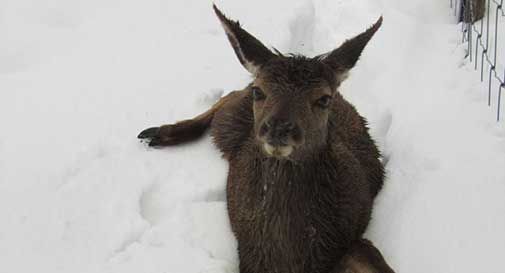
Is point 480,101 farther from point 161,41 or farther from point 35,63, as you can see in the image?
point 35,63

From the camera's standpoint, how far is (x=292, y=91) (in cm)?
396

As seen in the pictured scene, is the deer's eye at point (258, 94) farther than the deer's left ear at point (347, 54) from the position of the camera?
No

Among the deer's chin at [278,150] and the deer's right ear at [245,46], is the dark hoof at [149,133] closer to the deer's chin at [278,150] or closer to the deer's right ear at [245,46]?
the deer's right ear at [245,46]

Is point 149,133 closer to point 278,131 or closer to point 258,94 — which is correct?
point 258,94

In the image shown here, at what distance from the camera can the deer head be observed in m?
3.77

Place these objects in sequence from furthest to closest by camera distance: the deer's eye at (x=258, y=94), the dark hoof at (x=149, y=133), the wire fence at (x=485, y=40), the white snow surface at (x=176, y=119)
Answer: the wire fence at (x=485, y=40) < the dark hoof at (x=149, y=133) < the white snow surface at (x=176, y=119) < the deer's eye at (x=258, y=94)

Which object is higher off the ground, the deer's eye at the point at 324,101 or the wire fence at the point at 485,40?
the deer's eye at the point at 324,101

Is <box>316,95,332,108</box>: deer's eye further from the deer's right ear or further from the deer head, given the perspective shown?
the deer's right ear

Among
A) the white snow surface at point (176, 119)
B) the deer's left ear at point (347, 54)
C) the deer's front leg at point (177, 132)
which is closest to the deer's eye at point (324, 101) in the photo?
the deer's left ear at point (347, 54)

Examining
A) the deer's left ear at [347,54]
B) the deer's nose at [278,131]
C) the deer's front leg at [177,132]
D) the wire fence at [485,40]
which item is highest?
the deer's left ear at [347,54]

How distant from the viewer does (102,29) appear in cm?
740

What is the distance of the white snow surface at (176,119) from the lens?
4625mm

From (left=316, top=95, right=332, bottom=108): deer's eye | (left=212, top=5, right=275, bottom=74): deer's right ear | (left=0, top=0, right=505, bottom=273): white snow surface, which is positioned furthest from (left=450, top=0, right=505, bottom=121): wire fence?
(left=212, top=5, right=275, bottom=74): deer's right ear

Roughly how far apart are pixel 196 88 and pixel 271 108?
8.64 ft
